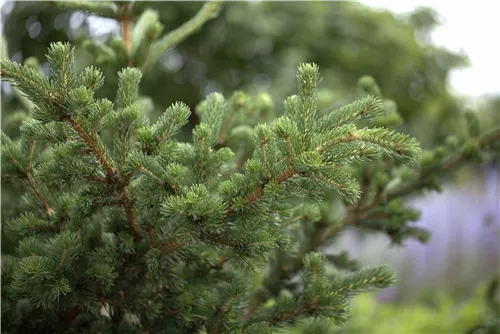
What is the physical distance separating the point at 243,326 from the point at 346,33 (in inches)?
203

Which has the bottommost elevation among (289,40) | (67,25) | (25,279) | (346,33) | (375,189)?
(25,279)

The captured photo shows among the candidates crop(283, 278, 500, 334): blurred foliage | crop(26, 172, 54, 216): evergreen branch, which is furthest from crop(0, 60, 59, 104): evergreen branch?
crop(283, 278, 500, 334): blurred foliage

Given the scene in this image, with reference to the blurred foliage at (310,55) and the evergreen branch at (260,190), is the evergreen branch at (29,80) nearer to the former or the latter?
the evergreen branch at (260,190)

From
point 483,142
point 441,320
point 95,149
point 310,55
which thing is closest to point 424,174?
point 483,142

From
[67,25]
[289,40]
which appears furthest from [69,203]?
[289,40]

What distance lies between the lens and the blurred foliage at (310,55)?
199 inches

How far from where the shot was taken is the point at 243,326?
127cm

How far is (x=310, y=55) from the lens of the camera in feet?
18.9

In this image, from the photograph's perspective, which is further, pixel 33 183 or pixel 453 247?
pixel 453 247

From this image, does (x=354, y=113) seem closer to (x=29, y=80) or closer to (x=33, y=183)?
(x=29, y=80)

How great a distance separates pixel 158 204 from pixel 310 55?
4.83 meters

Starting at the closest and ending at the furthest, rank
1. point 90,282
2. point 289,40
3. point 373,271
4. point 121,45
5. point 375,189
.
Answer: point 90,282, point 373,271, point 121,45, point 375,189, point 289,40

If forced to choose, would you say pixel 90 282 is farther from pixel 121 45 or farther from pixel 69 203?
pixel 121 45

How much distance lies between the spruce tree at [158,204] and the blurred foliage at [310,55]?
3093mm
